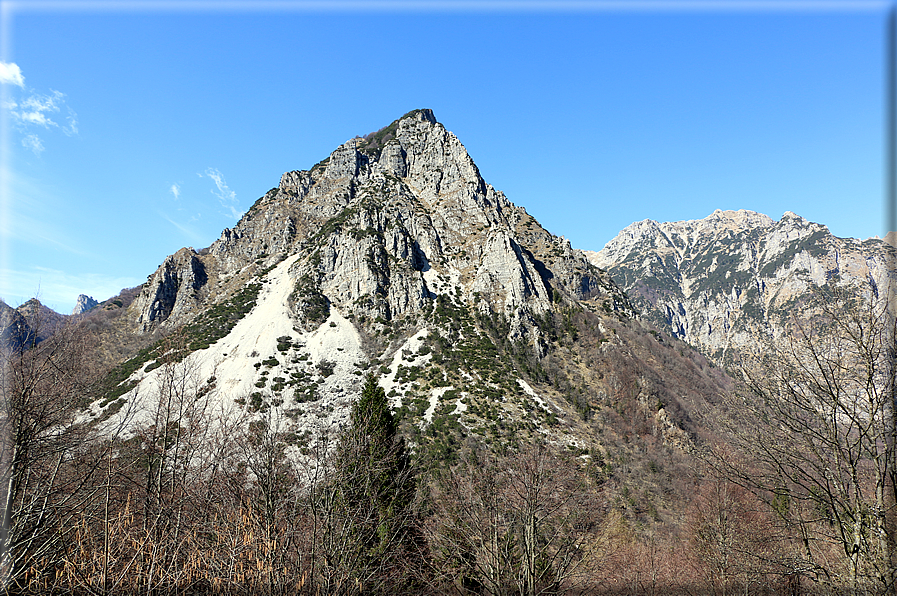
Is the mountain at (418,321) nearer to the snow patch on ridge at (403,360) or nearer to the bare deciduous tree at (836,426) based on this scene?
the snow patch on ridge at (403,360)

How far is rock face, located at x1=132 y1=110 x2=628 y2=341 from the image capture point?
9344cm

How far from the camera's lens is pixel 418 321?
8738cm

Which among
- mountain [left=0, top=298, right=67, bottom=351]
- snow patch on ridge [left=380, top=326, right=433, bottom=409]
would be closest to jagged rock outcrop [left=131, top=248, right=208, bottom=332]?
snow patch on ridge [left=380, top=326, right=433, bottom=409]

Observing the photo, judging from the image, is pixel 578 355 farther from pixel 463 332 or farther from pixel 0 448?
pixel 0 448

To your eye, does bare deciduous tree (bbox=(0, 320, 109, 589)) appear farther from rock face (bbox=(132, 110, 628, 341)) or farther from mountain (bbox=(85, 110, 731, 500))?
rock face (bbox=(132, 110, 628, 341))

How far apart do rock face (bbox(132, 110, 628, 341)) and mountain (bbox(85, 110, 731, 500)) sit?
0.49 metres

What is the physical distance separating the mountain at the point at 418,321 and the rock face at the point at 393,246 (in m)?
0.49

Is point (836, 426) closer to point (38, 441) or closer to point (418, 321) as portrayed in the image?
point (38, 441)

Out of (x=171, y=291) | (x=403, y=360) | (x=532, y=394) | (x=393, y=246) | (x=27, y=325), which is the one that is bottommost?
(x=27, y=325)

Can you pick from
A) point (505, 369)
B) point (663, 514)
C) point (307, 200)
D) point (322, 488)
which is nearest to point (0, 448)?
point (322, 488)

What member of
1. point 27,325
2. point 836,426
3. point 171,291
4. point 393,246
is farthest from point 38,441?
point 171,291

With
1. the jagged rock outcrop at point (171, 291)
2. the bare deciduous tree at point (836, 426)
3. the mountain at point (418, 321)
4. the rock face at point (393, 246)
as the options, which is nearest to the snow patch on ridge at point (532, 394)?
the mountain at point (418, 321)

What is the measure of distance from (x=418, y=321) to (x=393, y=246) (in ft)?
79.9

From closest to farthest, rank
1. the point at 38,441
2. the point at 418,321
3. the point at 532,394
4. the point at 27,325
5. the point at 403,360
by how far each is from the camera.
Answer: the point at 38,441
the point at 27,325
the point at 532,394
the point at 403,360
the point at 418,321
